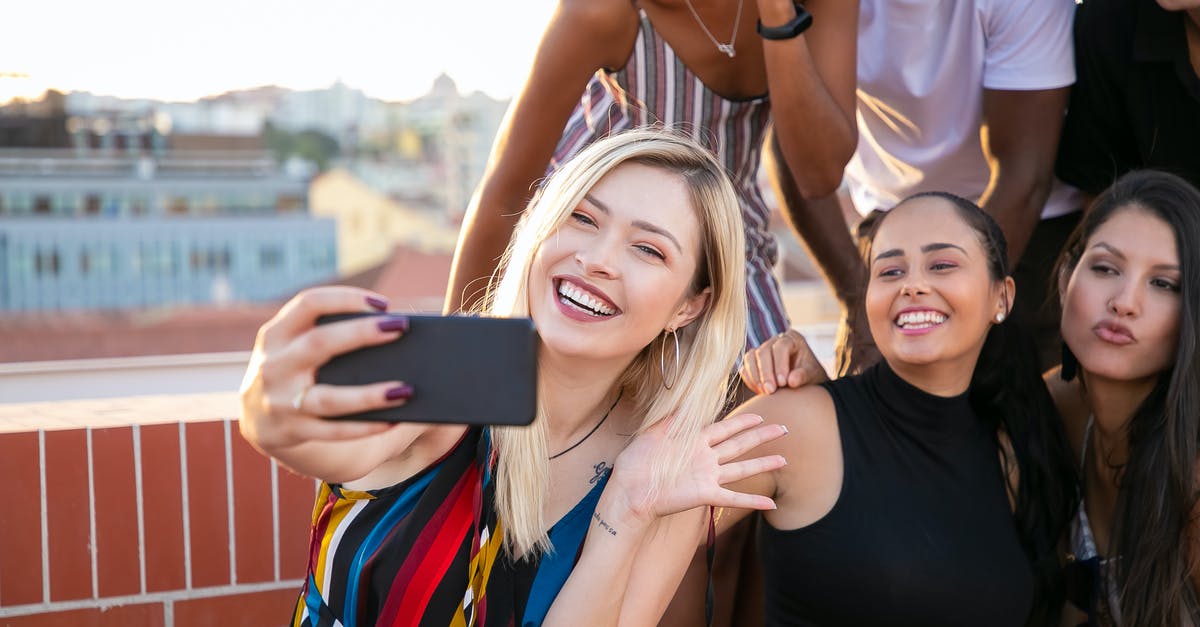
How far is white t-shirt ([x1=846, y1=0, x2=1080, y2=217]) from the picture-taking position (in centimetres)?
262

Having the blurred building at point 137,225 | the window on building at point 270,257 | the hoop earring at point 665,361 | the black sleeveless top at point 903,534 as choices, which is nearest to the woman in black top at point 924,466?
the black sleeveless top at point 903,534

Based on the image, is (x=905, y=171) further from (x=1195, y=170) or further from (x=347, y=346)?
(x=347, y=346)

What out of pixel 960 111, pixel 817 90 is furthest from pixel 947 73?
pixel 817 90

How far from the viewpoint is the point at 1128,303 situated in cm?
223

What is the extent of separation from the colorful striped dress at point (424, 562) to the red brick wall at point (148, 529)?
717 mm

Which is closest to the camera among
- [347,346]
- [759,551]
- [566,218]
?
[347,346]

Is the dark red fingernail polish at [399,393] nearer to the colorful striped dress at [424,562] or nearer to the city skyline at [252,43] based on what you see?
the colorful striped dress at [424,562]

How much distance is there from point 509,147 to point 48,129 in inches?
1756

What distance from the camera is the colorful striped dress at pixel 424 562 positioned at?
1729 millimetres

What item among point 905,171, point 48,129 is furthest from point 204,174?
point 905,171

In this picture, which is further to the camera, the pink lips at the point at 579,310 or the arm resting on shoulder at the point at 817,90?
the arm resting on shoulder at the point at 817,90

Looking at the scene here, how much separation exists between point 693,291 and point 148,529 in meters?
1.21

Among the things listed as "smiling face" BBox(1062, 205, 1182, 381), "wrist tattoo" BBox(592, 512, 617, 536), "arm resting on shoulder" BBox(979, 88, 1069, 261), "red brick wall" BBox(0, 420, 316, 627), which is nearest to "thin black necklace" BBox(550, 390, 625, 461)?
"wrist tattoo" BBox(592, 512, 617, 536)

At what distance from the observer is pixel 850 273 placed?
109 inches
